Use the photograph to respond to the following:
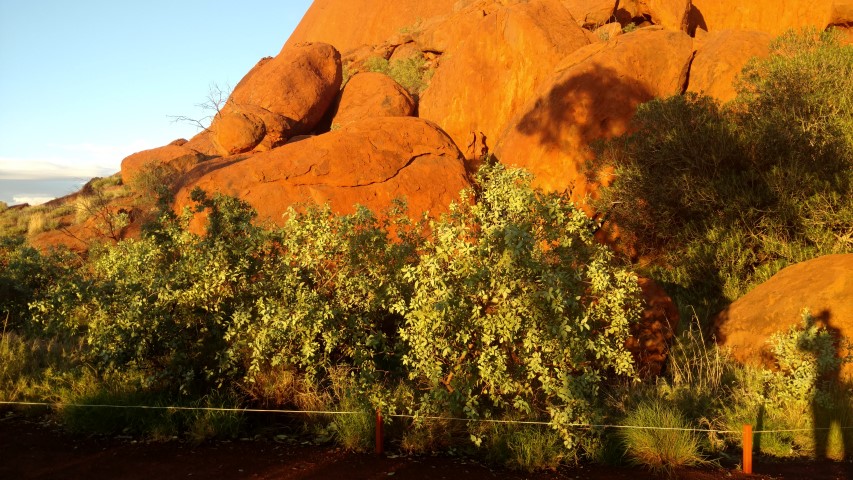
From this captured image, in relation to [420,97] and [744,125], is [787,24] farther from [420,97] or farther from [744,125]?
[420,97]

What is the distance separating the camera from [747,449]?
5.98 m

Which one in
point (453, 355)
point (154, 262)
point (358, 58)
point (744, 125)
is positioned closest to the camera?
point (453, 355)

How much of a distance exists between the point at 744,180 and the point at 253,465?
10288mm

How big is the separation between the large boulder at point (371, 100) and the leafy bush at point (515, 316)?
16520mm

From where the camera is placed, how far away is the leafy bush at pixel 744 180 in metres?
11.8

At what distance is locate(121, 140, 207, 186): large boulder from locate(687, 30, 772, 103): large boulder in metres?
17.2

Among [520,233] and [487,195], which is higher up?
[487,195]

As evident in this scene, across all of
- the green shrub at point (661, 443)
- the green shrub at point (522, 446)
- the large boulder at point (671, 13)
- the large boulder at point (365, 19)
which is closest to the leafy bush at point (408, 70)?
the large boulder at point (671, 13)

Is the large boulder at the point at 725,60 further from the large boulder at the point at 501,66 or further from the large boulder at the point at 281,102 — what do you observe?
the large boulder at the point at 281,102

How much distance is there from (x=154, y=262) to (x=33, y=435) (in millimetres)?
2279

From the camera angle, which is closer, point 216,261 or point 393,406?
point 393,406

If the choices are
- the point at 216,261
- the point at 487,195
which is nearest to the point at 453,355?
the point at 487,195

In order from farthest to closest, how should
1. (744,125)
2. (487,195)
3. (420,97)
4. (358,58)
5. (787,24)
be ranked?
(358,58)
(420,97)
(787,24)
(744,125)
(487,195)

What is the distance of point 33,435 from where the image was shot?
6906mm
